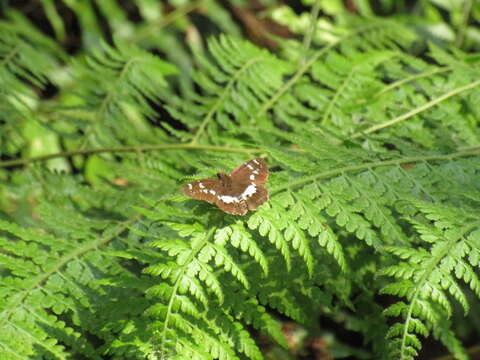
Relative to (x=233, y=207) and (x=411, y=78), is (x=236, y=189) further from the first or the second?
(x=411, y=78)

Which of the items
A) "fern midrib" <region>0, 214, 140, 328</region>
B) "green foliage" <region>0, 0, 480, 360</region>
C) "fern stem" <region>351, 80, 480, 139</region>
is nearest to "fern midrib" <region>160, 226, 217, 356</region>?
"green foliage" <region>0, 0, 480, 360</region>

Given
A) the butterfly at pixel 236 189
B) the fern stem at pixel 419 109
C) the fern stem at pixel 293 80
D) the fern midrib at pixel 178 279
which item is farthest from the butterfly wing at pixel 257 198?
the fern stem at pixel 293 80

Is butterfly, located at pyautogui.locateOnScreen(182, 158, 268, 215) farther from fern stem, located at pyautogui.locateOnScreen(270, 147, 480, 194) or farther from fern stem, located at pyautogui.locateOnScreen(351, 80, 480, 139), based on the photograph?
fern stem, located at pyautogui.locateOnScreen(351, 80, 480, 139)

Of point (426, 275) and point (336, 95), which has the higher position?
point (336, 95)

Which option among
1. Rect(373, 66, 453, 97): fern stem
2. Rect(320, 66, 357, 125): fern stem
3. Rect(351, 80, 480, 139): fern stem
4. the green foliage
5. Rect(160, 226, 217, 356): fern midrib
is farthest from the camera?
Rect(320, 66, 357, 125): fern stem

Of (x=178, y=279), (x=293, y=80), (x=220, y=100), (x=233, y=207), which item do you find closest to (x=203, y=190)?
(x=233, y=207)

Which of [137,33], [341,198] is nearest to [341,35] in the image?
[341,198]

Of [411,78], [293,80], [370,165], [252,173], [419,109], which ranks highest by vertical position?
[293,80]
